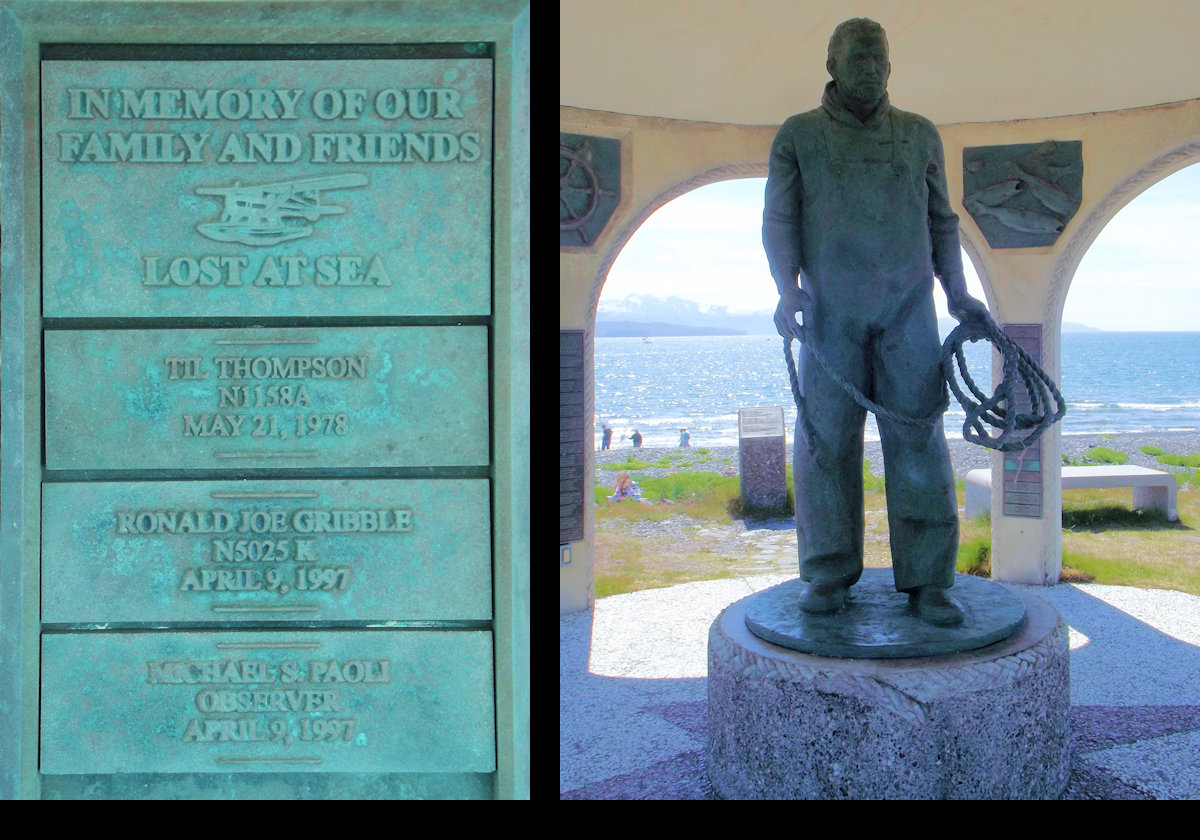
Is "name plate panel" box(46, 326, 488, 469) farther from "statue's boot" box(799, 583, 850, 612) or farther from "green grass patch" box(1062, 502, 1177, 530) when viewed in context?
"green grass patch" box(1062, 502, 1177, 530)

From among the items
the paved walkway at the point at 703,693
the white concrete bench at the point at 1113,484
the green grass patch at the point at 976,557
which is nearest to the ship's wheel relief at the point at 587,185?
the paved walkway at the point at 703,693

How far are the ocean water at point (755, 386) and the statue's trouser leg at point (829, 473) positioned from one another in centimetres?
1723

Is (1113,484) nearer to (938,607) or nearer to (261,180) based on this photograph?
(938,607)

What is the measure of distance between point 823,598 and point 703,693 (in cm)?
187

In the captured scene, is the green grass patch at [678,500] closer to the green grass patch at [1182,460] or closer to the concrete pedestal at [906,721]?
the concrete pedestal at [906,721]

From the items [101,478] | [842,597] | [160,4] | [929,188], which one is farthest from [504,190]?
[842,597]

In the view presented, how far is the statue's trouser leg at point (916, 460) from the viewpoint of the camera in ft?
11.3

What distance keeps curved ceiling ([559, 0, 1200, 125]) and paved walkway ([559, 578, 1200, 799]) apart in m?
3.52

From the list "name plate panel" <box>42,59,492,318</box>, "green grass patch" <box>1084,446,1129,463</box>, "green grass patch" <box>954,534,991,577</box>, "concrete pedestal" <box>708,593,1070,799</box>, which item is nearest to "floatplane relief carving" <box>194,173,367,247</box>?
"name plate panel" <box>42,59,492,318</box>

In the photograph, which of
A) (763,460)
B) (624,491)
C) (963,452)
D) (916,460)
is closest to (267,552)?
(916,460)

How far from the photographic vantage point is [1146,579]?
311 inches

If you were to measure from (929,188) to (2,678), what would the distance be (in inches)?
127

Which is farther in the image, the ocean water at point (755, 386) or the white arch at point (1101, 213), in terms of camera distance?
the ocean water at point (755, 386)

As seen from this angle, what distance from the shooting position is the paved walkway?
419 centimetres
